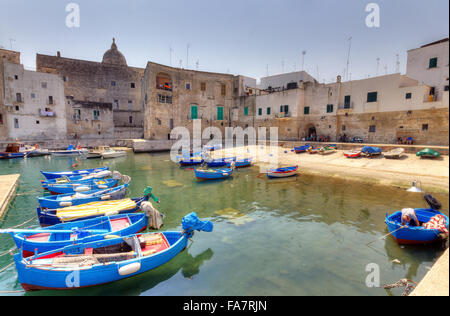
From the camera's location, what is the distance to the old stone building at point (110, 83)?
4204 cm

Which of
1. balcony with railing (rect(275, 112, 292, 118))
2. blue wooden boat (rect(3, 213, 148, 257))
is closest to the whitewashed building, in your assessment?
balcony with railing (rect(275, 112, 292, 118))

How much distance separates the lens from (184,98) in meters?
38.2

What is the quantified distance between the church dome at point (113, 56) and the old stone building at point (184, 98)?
16.7 meters

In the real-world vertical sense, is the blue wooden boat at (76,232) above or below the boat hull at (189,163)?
below

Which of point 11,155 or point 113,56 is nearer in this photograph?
point 11,155

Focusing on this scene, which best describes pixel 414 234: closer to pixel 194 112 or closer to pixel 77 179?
pixel 77 179

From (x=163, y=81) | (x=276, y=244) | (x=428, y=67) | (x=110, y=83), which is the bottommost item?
(x=276, y=244)

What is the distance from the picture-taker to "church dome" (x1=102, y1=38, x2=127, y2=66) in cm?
4862

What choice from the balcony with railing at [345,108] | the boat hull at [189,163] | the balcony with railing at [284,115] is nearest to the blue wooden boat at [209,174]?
the boat hull at [189,163]

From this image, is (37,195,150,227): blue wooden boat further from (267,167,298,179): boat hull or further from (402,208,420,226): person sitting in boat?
(402,208,420,226): person sitting in boat

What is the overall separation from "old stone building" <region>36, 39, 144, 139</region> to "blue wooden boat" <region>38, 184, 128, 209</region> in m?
33.6

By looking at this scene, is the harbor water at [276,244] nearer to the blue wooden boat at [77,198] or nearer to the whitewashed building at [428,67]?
the blue wooden boat at [77,198]

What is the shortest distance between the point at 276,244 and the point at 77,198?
9541 millimetres

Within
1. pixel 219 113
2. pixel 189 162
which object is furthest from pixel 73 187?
pixel 219 113
